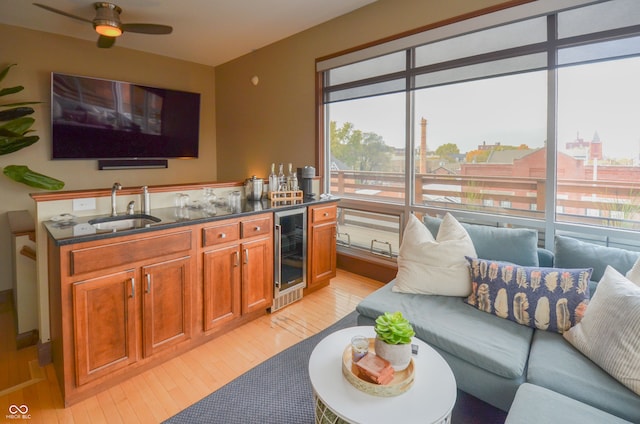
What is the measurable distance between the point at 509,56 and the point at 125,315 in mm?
3333

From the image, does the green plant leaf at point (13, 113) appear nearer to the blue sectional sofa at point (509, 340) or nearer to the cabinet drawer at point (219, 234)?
the cabinet drawer at point (219, 234)

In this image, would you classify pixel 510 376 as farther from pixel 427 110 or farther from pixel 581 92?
pixel 427 110

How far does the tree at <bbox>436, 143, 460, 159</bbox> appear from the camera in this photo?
127 inches

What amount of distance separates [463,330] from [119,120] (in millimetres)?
4570

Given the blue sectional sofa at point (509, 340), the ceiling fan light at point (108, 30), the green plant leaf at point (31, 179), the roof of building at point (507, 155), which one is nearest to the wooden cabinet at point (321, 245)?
the blue sectional sofa at point (509, 340)

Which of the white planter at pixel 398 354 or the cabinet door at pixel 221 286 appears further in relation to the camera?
the cabinet door at pixel 221 286

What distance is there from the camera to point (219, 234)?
8.02 ft

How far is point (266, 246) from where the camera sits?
111 inches

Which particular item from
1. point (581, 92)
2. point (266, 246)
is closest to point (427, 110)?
point (581, 92)

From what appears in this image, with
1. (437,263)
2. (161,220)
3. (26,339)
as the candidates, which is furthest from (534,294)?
(26,339)

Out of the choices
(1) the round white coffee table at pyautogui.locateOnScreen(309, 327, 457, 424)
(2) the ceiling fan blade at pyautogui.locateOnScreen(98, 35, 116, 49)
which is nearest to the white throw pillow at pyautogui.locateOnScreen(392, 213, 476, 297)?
(1) the round white coffee table at pyautogui.locateOnScreen(309, 327, 457, 424)

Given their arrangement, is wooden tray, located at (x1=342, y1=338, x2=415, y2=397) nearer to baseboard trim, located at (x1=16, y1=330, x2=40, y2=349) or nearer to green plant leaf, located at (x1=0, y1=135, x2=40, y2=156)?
baseboard trim, located at (x1=16, y1=330, x2=40, y2=349)

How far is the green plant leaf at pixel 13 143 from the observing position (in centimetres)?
332

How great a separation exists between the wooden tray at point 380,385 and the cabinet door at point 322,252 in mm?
1905
